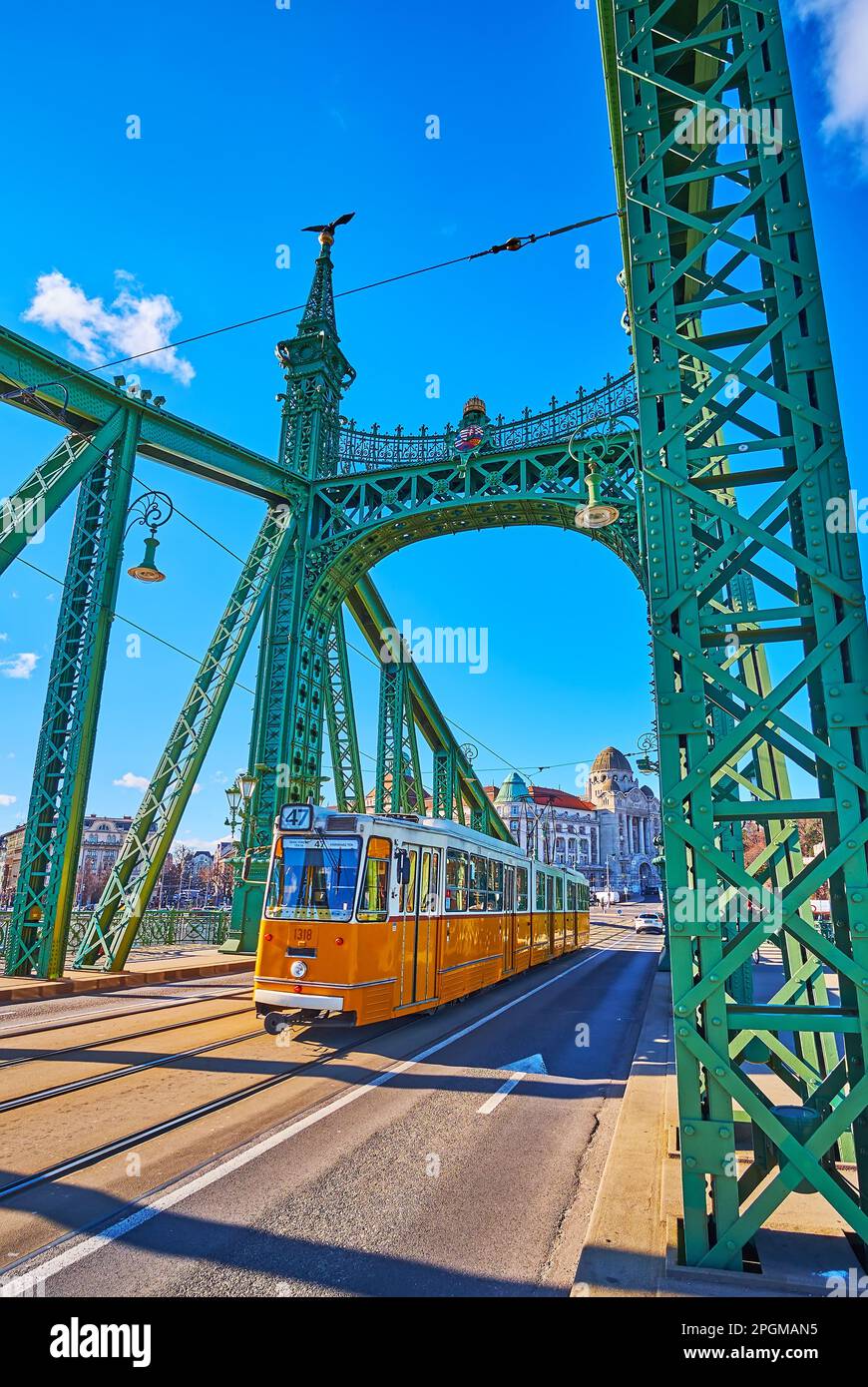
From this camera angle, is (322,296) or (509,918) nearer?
(509,918)

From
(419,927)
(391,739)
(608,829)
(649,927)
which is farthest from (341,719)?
(608,829)

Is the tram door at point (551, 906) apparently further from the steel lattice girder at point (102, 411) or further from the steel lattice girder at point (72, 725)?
the steel lattice girder at point (102, 411)

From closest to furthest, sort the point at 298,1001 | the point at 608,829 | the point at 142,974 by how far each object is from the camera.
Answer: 1. the point at 298,1001
2. the point at 142,974
3. the point at 608,829

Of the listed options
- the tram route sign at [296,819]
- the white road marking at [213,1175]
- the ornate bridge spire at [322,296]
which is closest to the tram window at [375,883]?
the tram route sign at [296,819]

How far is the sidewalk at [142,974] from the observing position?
40.6ft

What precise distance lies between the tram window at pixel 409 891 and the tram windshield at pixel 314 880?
1022 millimetres

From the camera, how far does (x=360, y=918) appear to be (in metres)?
9.52

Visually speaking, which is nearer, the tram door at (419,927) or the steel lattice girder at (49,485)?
the tram door at (419,927)

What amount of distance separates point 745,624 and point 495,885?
12111 mm

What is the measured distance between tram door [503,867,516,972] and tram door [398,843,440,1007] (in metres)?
4.94

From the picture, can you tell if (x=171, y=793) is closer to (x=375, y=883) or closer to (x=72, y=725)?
(x=72, y=725)

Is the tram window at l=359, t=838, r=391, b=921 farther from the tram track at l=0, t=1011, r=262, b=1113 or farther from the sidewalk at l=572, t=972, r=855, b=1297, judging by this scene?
the sidewalk at l=572, t=972, r=855, b=1297
